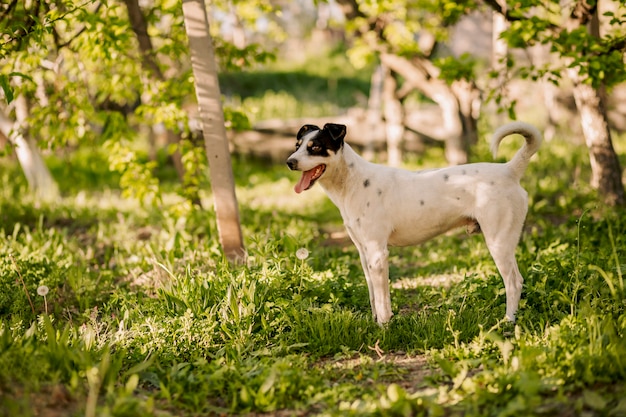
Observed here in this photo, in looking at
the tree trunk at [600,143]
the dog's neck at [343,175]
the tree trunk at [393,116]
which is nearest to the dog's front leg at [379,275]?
the dog's neck at [343,175]

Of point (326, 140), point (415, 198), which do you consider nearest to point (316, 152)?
point (326, 140)

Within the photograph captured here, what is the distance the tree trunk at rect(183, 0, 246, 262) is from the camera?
5.70 m

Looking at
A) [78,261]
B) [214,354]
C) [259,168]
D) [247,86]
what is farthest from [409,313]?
[247,86]

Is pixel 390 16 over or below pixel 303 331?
over

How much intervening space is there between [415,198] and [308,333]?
1301mm

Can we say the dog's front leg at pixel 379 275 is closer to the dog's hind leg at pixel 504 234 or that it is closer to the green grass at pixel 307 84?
the dog's hind leg at pixel 504 234

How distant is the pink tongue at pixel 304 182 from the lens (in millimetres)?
4316

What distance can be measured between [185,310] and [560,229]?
4486mm

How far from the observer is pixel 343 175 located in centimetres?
450

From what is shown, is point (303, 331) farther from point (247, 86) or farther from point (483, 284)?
point (247, 86)

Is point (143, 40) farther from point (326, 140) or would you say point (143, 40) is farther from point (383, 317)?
point (383, 317)

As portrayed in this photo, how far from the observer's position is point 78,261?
269 inches

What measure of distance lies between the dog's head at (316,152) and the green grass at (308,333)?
35.2 inches

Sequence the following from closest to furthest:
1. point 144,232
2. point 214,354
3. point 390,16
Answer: point 214,354, point 144,232, point 390,16
